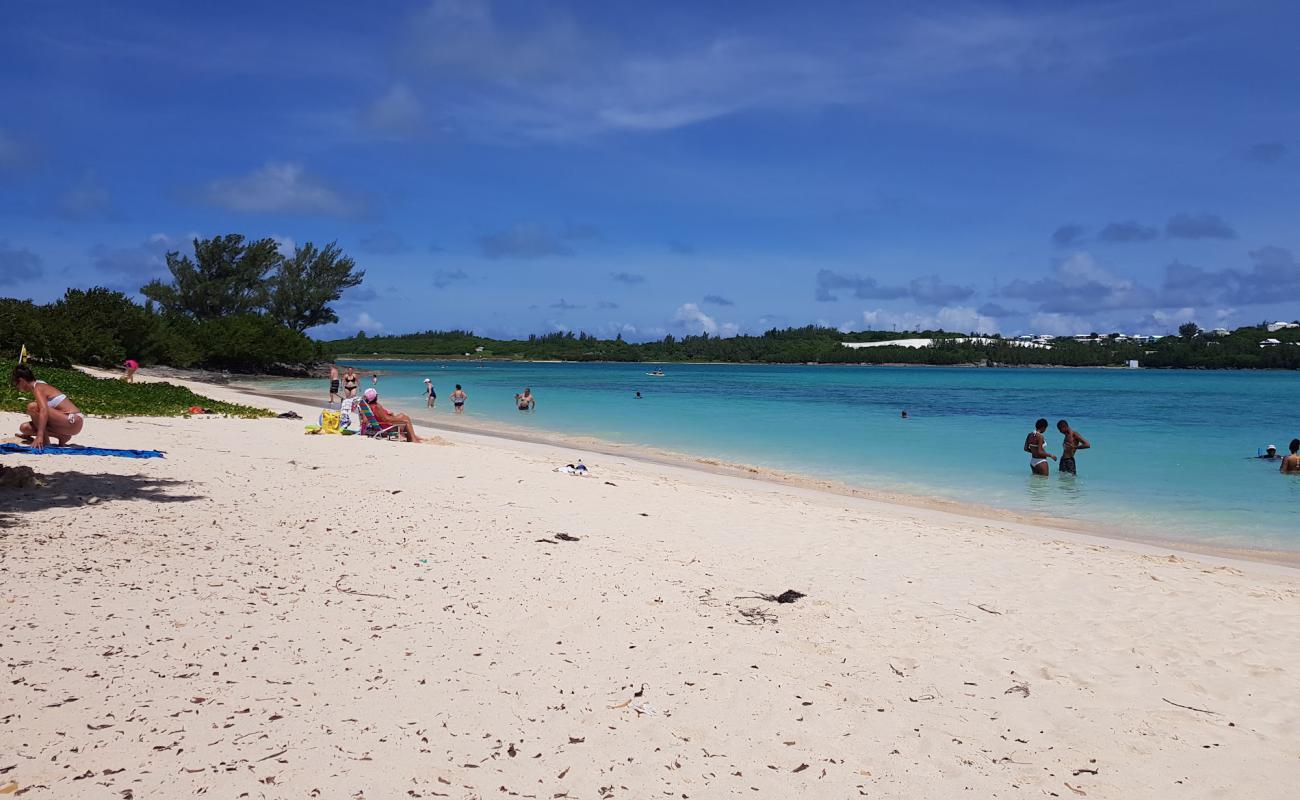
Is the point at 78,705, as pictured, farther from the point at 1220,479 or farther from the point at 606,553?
the point at 1220,479

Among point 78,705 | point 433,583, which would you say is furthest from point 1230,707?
point 78,705

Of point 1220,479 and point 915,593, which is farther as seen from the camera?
point 1220,479

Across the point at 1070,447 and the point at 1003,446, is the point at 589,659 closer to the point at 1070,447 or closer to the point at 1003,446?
the point at 1070,447

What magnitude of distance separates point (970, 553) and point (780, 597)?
3.25 meters

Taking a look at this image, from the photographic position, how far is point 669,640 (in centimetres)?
530

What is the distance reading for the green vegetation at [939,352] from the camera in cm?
14175

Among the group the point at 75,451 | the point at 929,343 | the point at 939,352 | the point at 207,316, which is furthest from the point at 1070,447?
the point at 929,343

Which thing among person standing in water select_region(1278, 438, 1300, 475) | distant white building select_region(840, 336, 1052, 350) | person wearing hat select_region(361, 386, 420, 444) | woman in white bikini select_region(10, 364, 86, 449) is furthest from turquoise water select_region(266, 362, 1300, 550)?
distant white building select_region(840, 336, 1052, 350)

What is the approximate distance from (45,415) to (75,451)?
546 millimetres

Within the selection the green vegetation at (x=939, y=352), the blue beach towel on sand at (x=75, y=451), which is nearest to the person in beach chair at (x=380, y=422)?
the blue beach towel on sand at (x=75, y=451)

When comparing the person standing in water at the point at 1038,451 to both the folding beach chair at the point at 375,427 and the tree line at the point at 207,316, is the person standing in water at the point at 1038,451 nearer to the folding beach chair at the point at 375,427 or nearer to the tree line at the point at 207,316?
the folding beach chair at the point at 375,427

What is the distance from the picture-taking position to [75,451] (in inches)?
406

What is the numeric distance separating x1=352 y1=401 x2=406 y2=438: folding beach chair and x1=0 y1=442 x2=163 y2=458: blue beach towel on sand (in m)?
A: 5.70

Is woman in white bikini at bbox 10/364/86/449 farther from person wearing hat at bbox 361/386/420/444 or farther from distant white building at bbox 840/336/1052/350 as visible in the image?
distant white building at bbox 840/336/1052/350
